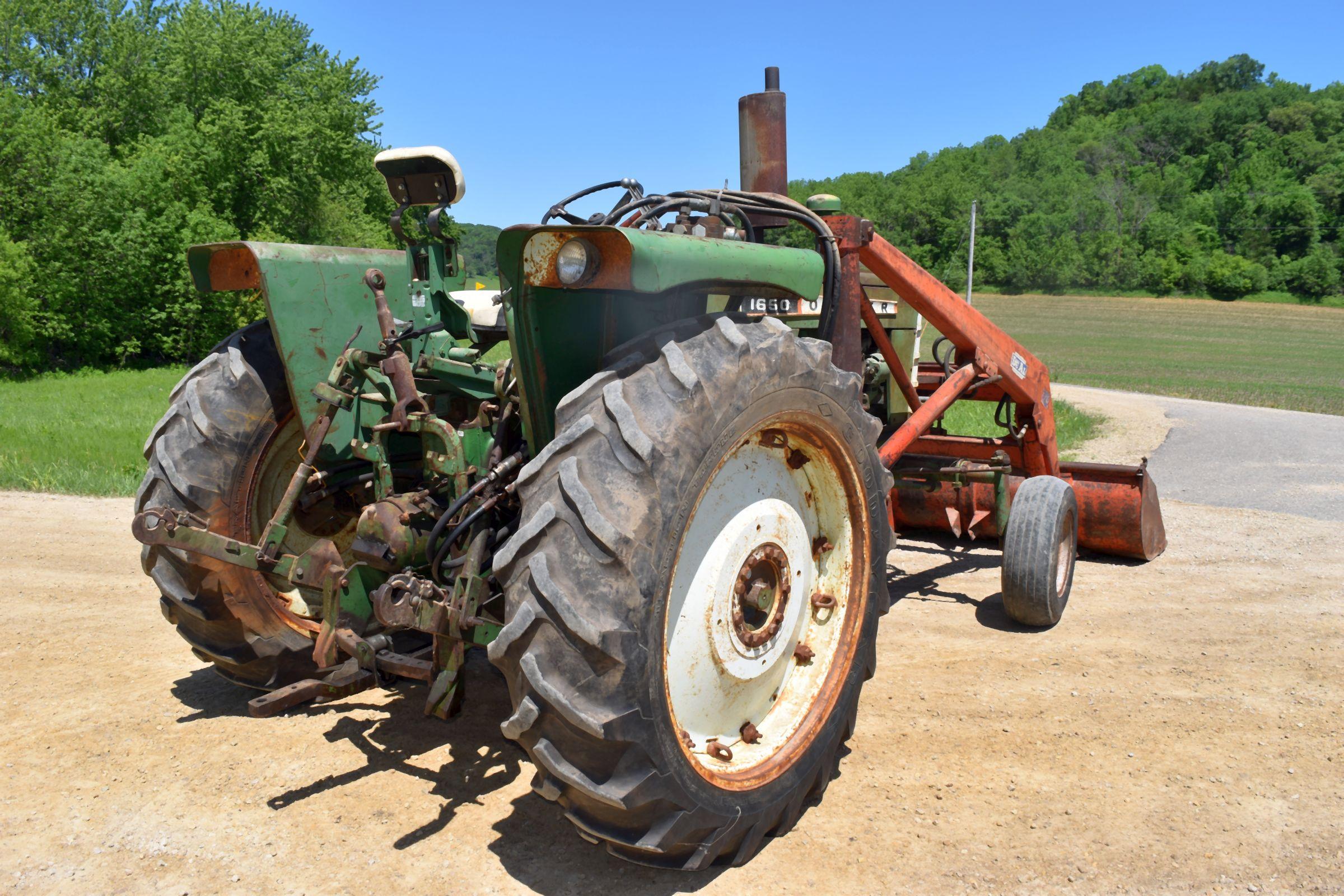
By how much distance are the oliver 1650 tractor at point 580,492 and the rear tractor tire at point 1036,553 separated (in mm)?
819

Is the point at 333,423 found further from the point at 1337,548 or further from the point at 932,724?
the point at 1337,548

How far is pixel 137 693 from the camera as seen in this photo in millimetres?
3812

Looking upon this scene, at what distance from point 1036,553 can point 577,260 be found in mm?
3101

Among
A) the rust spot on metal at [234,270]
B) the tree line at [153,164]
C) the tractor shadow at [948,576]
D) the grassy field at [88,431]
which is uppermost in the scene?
the tree line at [153,164]

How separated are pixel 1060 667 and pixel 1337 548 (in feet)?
10.6

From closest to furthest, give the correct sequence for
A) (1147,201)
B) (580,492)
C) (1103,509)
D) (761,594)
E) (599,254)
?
(580,492) < (599,254) < (761,594) < (1103,509) < (1147,201)

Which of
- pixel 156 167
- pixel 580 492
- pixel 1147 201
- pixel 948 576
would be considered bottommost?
pixel 948 576

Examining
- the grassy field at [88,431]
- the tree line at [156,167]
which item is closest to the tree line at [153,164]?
the tree line at [156,167]

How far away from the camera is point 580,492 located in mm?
2125

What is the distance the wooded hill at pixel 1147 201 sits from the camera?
6450 centimetres

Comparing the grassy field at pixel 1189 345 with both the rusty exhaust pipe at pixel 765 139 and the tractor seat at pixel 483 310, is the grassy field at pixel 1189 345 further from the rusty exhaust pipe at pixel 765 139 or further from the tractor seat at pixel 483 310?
the tractor seat at pixel 483 310

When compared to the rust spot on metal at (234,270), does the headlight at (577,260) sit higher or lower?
lower

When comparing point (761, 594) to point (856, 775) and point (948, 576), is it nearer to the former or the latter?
point (856, 775)

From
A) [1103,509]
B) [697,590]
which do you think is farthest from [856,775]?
[1103,509]
